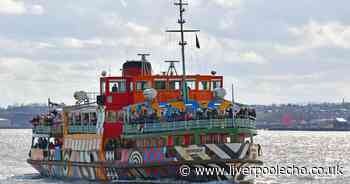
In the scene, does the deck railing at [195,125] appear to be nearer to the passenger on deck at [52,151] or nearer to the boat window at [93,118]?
the boat window at [93,118]

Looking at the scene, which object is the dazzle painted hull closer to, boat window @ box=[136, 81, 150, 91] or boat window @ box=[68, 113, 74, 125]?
boat window @ box=[68, 113, 74, 125]

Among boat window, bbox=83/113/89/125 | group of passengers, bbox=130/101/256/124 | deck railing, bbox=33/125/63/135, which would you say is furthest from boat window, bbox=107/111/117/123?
deck railing, bbox=33/125/63/135

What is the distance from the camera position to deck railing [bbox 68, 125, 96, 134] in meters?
69.0

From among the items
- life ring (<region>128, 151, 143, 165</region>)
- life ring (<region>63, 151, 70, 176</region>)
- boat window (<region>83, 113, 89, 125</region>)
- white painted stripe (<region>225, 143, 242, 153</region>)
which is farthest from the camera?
life ring (<region>63, 151, 70, 176</region>)

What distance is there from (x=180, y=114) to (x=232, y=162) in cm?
408

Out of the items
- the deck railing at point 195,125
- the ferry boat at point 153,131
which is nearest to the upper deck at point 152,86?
the ferry boat at point 153,131

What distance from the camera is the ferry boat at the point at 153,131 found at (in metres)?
60.8

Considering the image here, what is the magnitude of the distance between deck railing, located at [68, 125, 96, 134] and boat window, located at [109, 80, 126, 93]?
2.74 m

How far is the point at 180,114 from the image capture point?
62.0m

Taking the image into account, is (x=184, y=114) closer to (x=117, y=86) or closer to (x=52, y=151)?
(x=117, y=86)

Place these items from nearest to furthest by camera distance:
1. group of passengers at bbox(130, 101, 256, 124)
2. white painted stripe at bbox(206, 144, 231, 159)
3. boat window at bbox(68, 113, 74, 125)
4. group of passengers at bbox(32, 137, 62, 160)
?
white painted stripe at bbox(206, 144, 231, 159), group of passengers at bbox(130, 101, 256, 124), boat window at bbox(68, 113, 74, 125), group of passengers at bbox(32, 137, 62, 160)

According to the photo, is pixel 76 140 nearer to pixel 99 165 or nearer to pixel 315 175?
pixel 99 165

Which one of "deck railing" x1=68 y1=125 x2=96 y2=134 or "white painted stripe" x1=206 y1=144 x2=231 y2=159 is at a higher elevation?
"deck railing" x1=68 y1=125 x2=96 y2=134

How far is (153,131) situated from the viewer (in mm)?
62500
